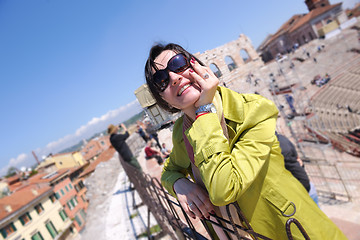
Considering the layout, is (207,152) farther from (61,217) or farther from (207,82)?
(61,217)

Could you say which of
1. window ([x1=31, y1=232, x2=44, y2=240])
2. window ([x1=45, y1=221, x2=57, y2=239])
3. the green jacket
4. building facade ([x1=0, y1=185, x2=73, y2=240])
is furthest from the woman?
window ([x1=45, y1=221, x2=57, y2=239])

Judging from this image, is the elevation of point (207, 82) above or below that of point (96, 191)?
above

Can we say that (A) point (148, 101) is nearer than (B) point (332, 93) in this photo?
Yes

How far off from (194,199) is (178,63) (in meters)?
0.82

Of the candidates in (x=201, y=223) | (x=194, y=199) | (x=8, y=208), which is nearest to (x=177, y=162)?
(x=194, y=199)

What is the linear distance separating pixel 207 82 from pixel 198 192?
2.10ft

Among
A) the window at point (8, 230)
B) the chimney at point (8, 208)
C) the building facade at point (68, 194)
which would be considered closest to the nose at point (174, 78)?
the window at point (8, 230)

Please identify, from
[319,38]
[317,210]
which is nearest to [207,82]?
[317,210]

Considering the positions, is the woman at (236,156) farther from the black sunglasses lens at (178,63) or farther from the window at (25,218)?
the window at (25,218)

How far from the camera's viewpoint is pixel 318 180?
892 cm

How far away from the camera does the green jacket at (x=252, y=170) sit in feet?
3.20

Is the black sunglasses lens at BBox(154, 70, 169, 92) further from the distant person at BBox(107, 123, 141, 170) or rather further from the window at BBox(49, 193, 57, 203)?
the window at BBox(49, 193, 57, 203)

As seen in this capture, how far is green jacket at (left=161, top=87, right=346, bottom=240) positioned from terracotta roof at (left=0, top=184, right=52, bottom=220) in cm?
2543

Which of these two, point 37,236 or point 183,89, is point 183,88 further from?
point 37,236
